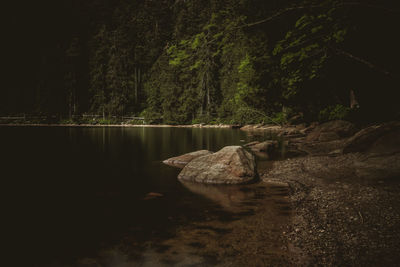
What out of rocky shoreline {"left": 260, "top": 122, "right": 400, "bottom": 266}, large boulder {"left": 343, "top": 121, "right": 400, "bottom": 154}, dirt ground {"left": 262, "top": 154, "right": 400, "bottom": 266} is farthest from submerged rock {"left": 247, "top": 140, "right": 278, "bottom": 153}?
dirt ground {"left": 262, "top": 154, "right": 400, "bottom": 266}

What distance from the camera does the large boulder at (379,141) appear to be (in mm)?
6738

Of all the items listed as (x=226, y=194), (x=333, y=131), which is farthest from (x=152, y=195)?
(x=333, y=131)

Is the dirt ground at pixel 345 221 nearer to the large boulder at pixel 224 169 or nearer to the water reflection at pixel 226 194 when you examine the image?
the water reflection at pixel 226 194

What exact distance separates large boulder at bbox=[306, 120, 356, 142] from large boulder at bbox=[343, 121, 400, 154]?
17.3 ft

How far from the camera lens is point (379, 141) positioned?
7.44m

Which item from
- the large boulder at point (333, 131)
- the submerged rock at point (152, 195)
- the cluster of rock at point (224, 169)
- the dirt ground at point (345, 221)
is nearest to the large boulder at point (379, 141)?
the dirt ground at point (345, 221)

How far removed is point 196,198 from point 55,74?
209ft

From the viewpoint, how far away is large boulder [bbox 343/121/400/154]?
6.74 m

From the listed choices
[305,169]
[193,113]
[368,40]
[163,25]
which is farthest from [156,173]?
[163,25]

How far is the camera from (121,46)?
181ft

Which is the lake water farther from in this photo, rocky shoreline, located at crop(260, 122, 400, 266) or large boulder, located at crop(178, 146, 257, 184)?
rocky shoreline, located at crop(260, 122, 400, 266)

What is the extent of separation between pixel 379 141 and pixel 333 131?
26.0 feet

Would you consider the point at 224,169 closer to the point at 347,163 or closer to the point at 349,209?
the point at 349,209

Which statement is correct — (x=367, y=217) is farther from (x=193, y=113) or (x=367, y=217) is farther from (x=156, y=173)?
(x=193, y=113)
